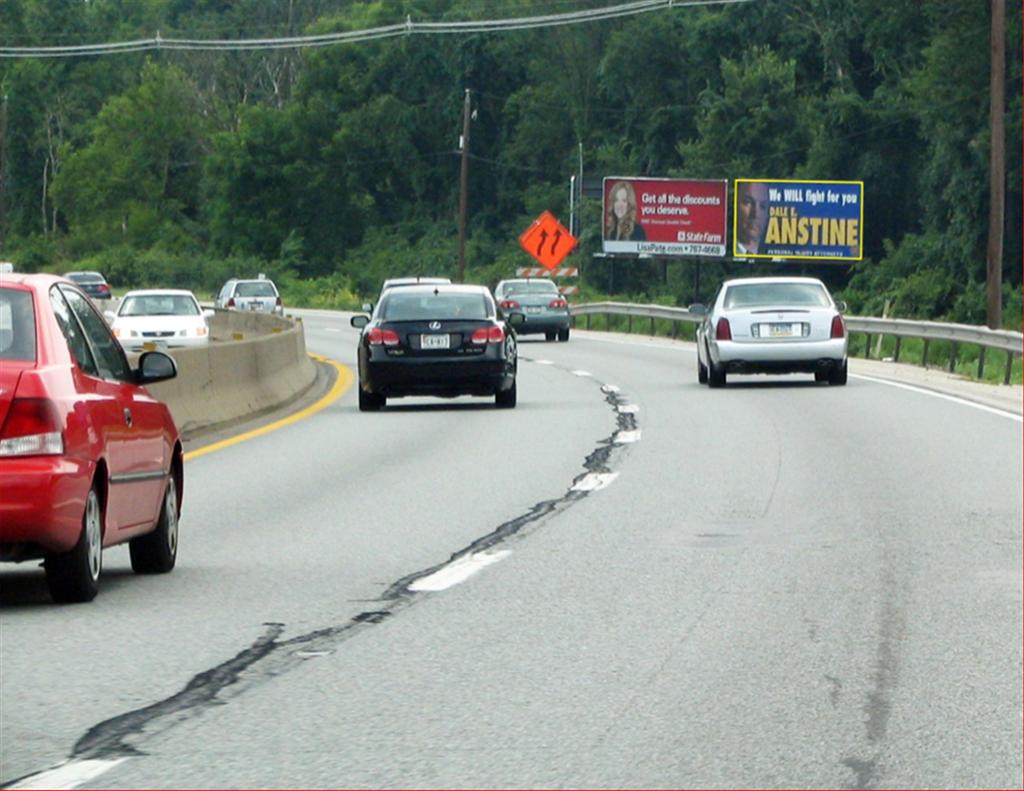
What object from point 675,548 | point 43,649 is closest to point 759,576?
point 675,548

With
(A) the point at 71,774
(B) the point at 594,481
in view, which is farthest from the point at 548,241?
(A) the point at 71,774

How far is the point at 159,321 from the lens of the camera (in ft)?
141

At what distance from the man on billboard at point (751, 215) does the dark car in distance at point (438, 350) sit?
145 feet

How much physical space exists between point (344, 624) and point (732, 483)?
763 centimetres

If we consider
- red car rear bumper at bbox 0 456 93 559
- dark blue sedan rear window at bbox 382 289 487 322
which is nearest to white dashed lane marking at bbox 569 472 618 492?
Result: red car rear bumper at bbox 0 456 93 559

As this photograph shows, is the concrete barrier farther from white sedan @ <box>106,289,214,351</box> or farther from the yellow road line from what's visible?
white sedan @ <box>106,289,214,351</box>

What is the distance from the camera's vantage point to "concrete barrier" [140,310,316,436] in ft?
77.0

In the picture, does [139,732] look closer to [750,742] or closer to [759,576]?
[750,742]

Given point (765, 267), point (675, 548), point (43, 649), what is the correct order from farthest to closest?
point (765, 267), point (675, 548), point (43, 649)

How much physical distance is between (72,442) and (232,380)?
52.7 ft

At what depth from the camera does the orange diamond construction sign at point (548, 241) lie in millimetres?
73312

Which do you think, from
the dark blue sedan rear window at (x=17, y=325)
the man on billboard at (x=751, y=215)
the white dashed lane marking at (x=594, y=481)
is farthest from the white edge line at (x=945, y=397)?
the man on billboard at (x=751, y=215)

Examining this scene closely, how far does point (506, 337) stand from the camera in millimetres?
27281

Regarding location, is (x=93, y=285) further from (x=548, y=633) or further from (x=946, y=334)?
(x=548, y=633)
